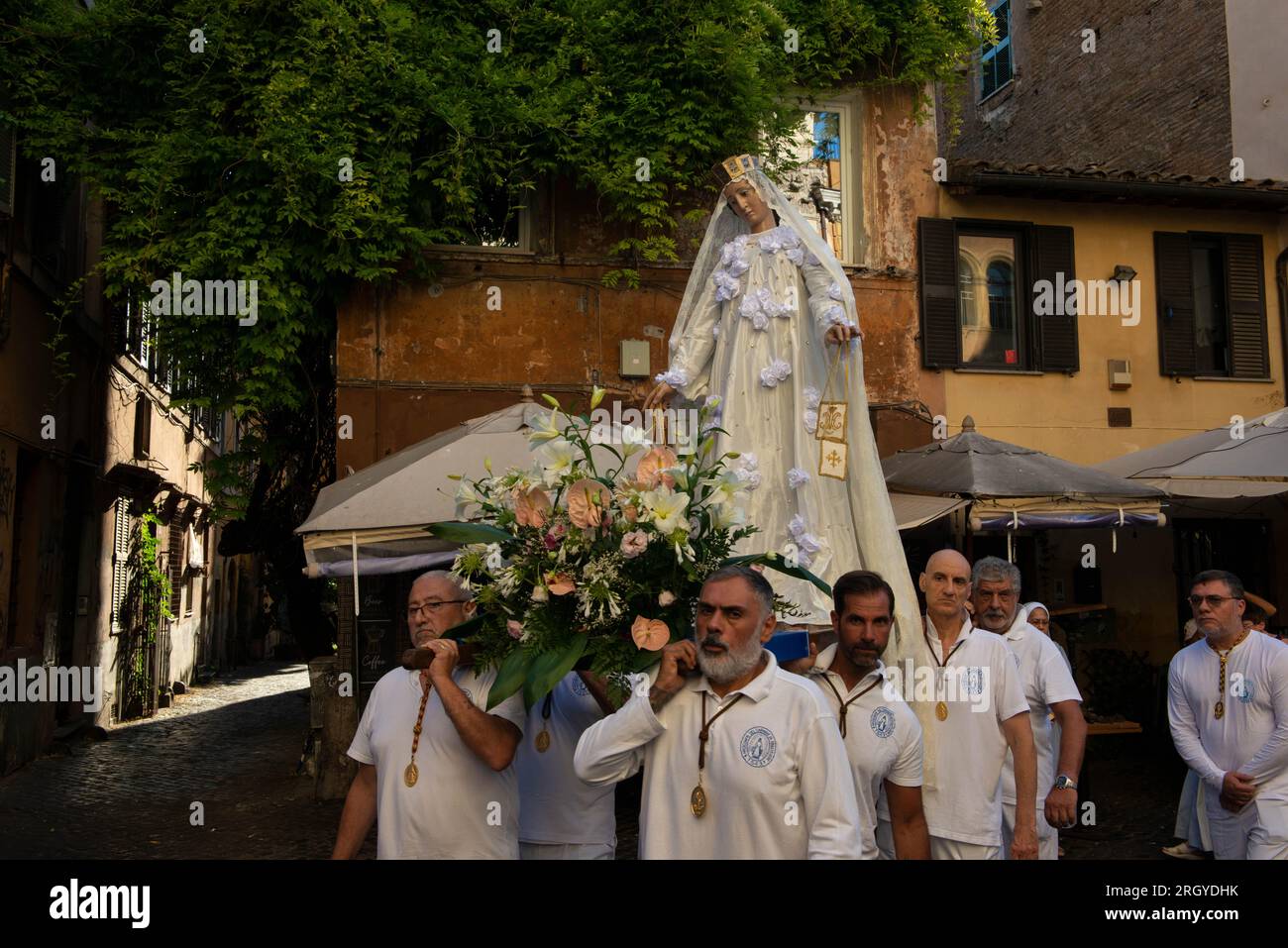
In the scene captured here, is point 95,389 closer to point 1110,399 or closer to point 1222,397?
point 1110,399

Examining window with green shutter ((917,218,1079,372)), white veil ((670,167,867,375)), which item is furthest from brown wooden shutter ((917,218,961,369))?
white veil ((670,167,867,375))

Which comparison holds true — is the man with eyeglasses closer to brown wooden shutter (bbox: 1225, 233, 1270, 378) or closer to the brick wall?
brown wooden shutter (bbox: 1225, 233, 1270, 378)

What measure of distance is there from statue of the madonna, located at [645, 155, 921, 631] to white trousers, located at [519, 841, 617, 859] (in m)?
1.77

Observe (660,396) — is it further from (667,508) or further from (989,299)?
(989,299)

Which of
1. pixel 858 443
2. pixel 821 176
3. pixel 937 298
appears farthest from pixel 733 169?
pixel 937 298

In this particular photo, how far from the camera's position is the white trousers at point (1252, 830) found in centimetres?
559

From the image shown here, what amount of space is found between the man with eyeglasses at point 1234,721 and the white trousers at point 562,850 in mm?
3095

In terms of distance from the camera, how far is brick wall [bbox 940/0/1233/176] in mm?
17734

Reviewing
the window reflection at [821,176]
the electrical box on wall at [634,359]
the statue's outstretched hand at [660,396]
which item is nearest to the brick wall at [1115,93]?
the window reflection at [821,176]

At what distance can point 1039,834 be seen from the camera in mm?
5168

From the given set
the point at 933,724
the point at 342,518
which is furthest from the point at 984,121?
the point at 933,724

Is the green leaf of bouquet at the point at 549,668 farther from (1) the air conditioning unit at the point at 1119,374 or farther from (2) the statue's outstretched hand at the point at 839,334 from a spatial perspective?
(1) the air conditioning unit at the point at 1119,374
